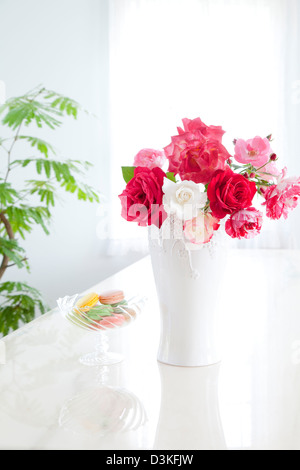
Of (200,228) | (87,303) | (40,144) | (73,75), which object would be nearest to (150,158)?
(200,228)

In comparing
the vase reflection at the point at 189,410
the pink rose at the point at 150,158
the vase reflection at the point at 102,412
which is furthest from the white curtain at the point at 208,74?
the vase reflection at the point at 102,412

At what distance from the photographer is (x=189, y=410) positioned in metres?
0.76

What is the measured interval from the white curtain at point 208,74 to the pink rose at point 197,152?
271 cm

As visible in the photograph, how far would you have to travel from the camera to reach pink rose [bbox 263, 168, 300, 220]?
34.8 inches

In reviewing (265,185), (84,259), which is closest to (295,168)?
(84,259)

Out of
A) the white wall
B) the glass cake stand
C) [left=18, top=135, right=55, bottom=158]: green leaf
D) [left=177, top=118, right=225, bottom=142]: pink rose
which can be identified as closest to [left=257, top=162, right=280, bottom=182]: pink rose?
[left=177, top=118, right=225, bottom=142]: pink rose

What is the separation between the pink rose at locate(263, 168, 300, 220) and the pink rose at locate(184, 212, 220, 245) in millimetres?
95

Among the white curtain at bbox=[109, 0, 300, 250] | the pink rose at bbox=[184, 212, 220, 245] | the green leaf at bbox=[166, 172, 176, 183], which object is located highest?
the white curtain at bbox=[109, 0, 300, 250]

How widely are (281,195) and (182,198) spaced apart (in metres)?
0.16

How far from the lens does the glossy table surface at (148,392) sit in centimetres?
68

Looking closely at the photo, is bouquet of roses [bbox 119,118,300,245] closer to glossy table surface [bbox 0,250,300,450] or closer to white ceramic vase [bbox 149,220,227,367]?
white ceramic vase [bbox 149,220,227,367]

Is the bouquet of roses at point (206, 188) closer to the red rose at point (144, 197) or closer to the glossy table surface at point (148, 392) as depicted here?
the red rose at point (144, 197)

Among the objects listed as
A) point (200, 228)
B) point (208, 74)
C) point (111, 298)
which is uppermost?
point (208, 74)

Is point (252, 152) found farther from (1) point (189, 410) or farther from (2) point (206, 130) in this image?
(1) point (189, 410)
